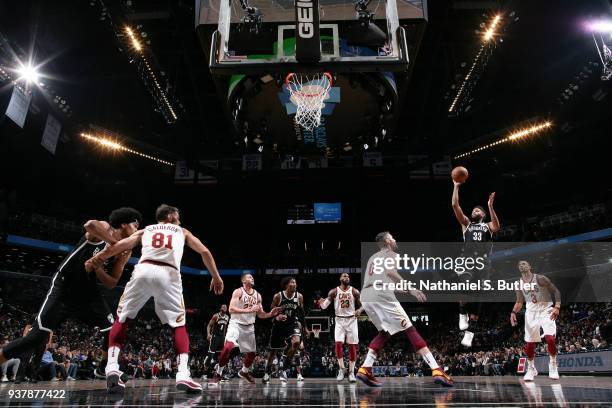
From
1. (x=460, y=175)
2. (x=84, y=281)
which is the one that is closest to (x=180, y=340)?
(x=84, y=281)

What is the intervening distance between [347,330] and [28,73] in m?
15.3

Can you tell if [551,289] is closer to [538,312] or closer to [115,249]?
[538,312]

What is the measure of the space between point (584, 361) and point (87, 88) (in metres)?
21.4

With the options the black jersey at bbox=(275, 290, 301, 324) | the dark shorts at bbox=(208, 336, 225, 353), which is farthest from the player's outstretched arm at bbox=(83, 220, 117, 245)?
the dark shorts at bbox=(208, 336, 225, 353)

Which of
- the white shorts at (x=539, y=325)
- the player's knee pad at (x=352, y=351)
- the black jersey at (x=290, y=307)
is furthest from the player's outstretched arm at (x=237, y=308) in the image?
the white shorts at (x=539, y=325)

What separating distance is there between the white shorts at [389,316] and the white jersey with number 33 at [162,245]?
285cm

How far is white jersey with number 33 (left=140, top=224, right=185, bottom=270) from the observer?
15.6 feet

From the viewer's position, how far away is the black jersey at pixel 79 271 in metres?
5.34

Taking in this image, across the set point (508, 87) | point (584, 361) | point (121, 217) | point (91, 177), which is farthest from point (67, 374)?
point (508, 87)

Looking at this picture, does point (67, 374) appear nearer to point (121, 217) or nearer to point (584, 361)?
point (121, 217)

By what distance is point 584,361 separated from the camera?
13094 millimetres

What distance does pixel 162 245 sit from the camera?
4.79 m

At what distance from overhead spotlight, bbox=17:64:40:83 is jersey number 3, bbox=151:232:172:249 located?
15.1 meters

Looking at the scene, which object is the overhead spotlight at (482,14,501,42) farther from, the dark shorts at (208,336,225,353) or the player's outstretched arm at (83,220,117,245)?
the player's outstretched arm at (83,220,117,245)
